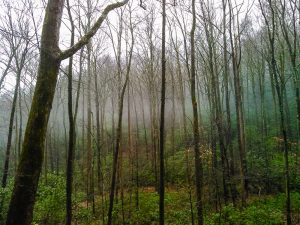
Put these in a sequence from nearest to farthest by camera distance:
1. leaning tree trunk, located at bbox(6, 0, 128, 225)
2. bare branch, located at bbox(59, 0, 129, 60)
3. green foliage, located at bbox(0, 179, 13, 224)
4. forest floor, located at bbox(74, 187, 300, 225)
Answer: leaning tree trunk, located at bbox(6, 0, 128, 225) → bare branch, located at bbox(59, 0, 129, 60) → forest floor, located at bbox(74, 187, 300, 225) → green foliage, located at bbox(0, 179, 13, 224)

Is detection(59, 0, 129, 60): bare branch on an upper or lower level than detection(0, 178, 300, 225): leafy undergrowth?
upper

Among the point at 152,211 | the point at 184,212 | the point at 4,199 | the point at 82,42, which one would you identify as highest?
the point at 82,42

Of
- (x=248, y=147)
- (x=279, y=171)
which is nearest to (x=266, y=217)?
(x=279, y=171)

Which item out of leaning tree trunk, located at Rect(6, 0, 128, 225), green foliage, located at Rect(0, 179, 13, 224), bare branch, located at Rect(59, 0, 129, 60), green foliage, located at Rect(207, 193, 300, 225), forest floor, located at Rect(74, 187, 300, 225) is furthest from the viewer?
green foliage, located at Rect(0, 179, 13, 224)

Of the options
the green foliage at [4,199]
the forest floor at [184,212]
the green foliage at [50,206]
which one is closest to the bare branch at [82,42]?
the forest floor at [184,212]

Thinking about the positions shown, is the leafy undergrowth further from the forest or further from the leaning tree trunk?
the leaning tree trunk

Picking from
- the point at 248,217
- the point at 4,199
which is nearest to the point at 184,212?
the point at 248,217

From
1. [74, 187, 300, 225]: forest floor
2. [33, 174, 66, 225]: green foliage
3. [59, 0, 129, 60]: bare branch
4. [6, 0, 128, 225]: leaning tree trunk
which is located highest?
[59, 0, 129, 60]: bare branch

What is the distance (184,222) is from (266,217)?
3060mm

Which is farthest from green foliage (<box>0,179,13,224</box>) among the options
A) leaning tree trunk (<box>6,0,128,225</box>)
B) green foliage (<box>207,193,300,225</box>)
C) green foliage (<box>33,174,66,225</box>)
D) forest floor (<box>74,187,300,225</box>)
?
leaning tree trunk (<box>6,0,128,225</box>)

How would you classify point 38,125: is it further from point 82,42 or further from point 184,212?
point 184,212

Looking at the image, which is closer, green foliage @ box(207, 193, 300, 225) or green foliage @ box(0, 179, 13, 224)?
green foliage @ box(207, 193, 300, 225)

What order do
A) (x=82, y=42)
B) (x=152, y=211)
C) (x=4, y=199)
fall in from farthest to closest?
(x=152, y=211) → (x=4, y=199) → (x=82, y=42)

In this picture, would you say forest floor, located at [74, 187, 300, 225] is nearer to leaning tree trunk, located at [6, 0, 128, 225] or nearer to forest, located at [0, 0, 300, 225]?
forest, located at [0, 0, 300, 225]
